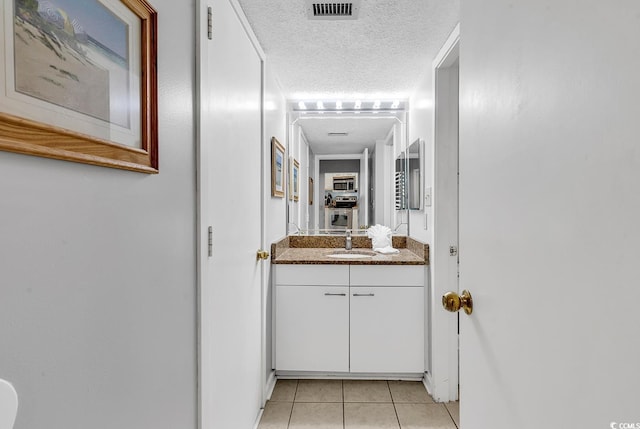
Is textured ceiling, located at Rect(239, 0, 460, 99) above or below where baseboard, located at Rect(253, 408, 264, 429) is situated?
above

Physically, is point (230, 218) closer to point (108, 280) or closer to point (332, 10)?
point (108, 280)

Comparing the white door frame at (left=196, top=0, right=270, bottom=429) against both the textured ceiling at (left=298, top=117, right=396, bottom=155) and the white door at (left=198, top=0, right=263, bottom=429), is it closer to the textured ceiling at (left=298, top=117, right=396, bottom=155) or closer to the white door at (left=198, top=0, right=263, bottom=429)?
the white door at (left=198, top=0, right=263, bottom=429)

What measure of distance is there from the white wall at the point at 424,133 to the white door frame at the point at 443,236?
0.08 m

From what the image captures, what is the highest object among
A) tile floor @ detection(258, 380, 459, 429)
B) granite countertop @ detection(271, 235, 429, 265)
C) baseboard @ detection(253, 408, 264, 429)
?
granite countertop @ detection(271, 235, 429, 265)

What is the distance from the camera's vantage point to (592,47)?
0.51 m

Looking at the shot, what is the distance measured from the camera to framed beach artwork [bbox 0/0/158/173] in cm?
52

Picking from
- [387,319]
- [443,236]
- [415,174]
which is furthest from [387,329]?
[415,174]

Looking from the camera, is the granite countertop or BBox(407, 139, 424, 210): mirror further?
BBox(407, 139, 424, 210): mirror

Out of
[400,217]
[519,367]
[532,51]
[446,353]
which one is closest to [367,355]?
[446,353]

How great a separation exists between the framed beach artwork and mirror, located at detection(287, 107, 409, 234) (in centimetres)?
219

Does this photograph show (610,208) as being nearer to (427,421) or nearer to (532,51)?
(532,51)

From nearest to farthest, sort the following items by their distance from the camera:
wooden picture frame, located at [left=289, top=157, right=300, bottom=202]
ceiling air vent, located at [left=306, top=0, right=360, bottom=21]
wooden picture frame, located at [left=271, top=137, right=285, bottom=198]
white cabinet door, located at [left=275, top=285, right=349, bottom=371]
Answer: ceiling air vent, located at [left=306, top=0, right=360, bottom=21] → wooden picture frame, located at [left=271, top=137, right=285, bottom=198] → white cabinet door, located at [left=275, top=285, right=349, bottom=371] → wooden picture frame, located at [left=289, top=157, right=300, bottom=202]

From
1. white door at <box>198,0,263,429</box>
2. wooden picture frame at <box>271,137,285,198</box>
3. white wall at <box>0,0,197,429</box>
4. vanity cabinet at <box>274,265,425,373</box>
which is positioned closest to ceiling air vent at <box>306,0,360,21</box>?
white door at <box>198,0,263,429</box>

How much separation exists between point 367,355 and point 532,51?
2241 millimetres
